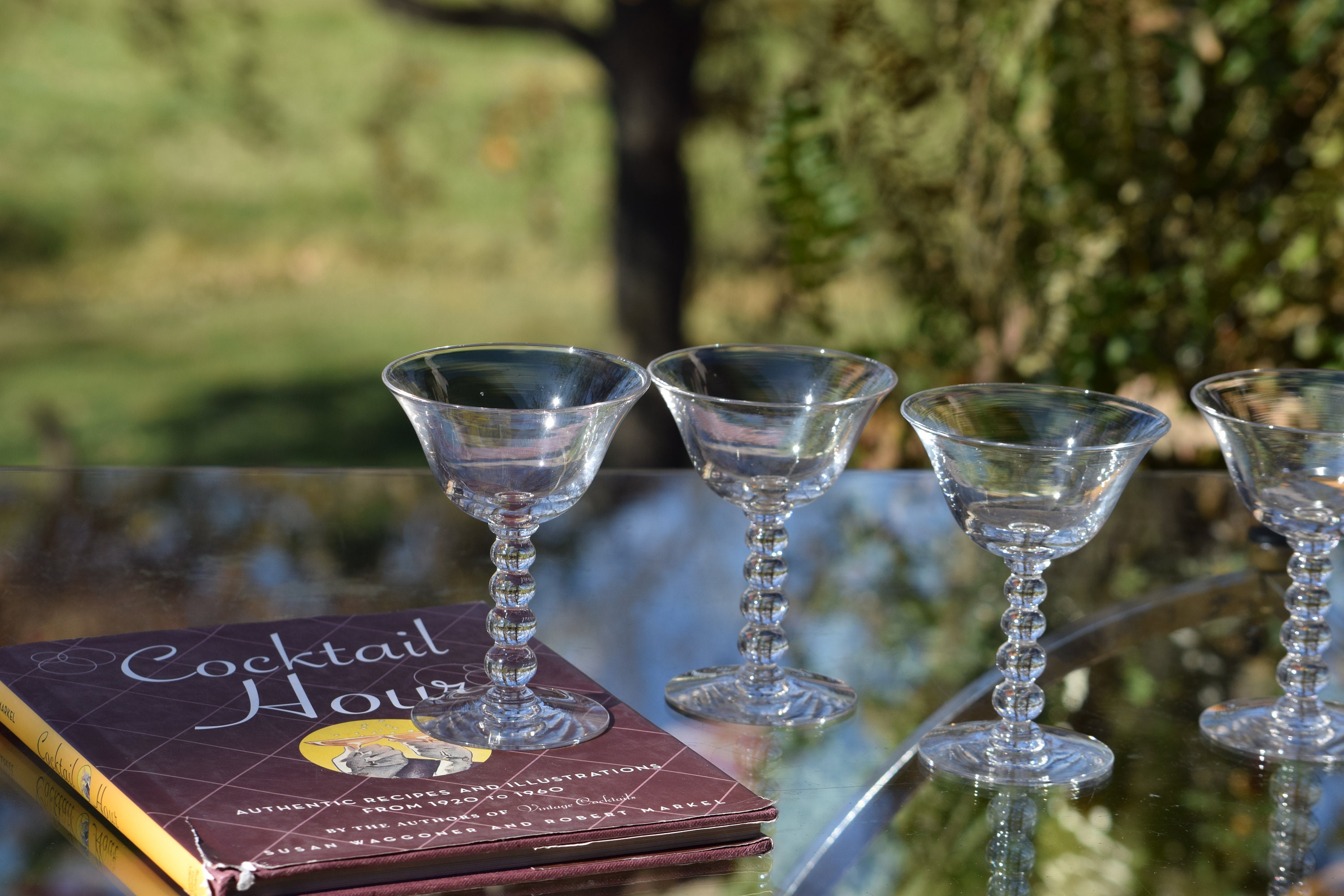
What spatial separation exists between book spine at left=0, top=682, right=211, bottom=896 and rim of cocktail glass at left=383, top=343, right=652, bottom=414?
0.25 m

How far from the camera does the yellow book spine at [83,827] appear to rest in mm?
663

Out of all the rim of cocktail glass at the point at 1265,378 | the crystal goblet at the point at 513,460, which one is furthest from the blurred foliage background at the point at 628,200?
the crystal goblet at the point at 513,460

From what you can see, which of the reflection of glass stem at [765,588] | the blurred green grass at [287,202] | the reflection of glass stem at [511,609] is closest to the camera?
the reflection of glass stem at [511,609]

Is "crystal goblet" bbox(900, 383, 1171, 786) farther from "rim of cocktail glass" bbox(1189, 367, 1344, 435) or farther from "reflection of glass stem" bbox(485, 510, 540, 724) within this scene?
"reflection of glass stem" bbox(485, 510, 540, 724)

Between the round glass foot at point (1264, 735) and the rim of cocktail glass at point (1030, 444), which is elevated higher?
the rim of cocktail glass at point (1030, 444)

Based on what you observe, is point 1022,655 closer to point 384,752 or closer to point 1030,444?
point 1030,444

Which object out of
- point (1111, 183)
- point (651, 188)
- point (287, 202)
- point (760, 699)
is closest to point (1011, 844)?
point (760, 699)

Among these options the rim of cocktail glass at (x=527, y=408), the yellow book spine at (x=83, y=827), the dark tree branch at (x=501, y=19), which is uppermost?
the dark tree branch at (x=501, y=19)

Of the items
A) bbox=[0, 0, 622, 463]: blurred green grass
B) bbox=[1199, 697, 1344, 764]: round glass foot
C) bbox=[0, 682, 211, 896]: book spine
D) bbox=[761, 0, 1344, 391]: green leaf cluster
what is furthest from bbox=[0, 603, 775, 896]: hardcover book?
bbox=[0, 0, 622, 463]: blurred green grass

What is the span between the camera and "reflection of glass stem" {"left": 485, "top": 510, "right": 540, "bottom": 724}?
0.86 metres

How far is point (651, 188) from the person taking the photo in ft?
11.9

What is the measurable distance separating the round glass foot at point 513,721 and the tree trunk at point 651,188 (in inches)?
105

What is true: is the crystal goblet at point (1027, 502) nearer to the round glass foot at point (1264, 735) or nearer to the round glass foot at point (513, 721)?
the round glass foot at point (1264, 735)

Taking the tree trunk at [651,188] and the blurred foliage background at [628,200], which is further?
the tree trunk at [651,188]
